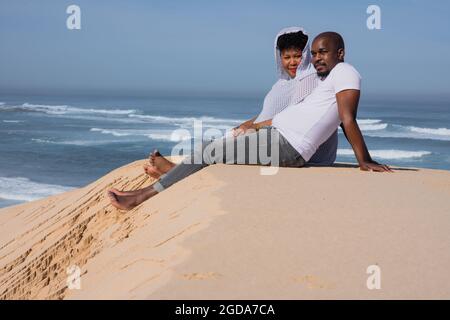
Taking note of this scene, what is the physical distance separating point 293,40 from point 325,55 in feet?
1.62

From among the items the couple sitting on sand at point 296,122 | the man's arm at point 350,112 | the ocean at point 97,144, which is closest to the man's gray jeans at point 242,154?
the couple sitting on sand at point 296,122

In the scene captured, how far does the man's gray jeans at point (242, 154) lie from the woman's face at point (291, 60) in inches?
28.4

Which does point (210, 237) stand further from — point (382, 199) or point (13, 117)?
point (13, 117)

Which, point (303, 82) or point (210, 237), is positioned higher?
point (303, 82)

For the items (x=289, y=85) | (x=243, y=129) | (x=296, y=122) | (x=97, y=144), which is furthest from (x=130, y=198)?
(x=97, y=144)

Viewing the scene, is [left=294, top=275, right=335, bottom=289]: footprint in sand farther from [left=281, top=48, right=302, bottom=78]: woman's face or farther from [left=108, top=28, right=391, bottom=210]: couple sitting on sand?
[left=281, top=48, right=302, bottom=78]: woman's face

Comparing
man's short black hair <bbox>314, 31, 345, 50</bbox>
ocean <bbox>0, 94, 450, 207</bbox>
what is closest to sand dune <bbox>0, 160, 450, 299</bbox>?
man's short black hair <bbox>314, 31, 345, 50</bbox>

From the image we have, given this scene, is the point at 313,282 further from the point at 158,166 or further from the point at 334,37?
the point at 158,166

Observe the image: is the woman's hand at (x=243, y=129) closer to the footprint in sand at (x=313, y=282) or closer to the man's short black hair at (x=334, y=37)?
the man's short black hair at (x=334, y=37)

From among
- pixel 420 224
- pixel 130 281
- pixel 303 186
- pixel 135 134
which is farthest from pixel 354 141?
pixel 135 134

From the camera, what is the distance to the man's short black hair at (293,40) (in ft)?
20.7

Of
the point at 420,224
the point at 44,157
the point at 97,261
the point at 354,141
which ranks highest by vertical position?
the point at 354,141
